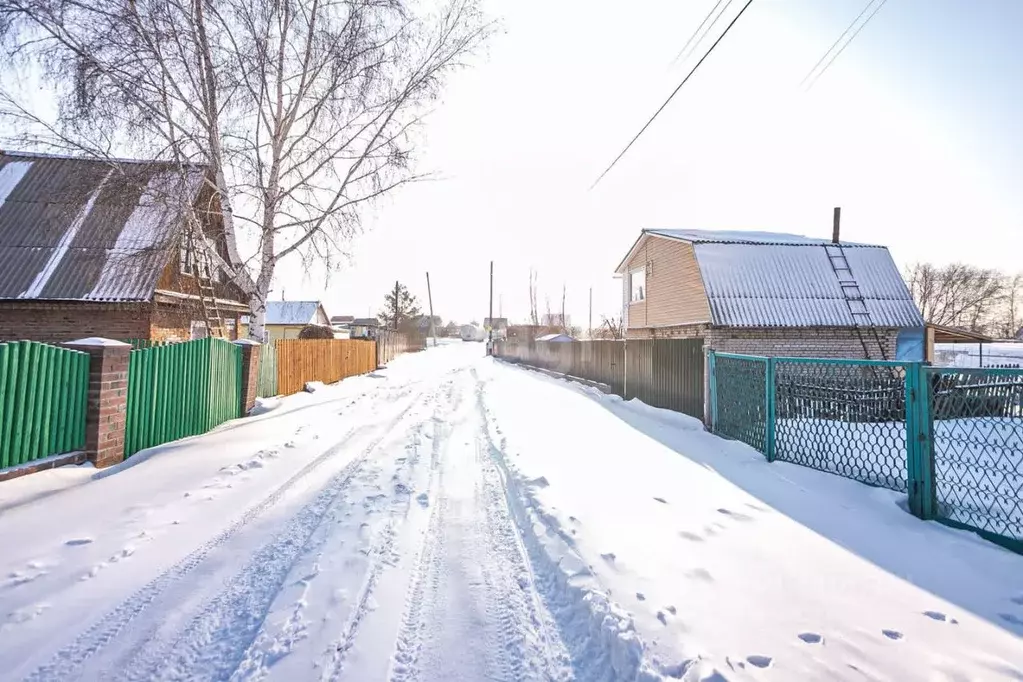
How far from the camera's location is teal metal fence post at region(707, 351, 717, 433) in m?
7.25

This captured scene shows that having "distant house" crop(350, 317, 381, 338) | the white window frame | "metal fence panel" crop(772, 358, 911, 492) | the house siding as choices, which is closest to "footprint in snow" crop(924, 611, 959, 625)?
"metal fence panel" crop(772, 358, 911, 492)

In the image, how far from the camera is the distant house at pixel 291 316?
42.8 metres

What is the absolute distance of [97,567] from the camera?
2.80 meters

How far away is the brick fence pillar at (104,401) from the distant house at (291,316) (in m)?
40.4

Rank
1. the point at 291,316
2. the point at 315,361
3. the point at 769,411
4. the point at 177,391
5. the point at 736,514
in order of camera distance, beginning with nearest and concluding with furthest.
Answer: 1. the point at 736,514
2. the point at 769,411
3. the point at 177,391
4. the point at 315,361
5. the point at 291,316

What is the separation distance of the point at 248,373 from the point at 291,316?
1587 inches

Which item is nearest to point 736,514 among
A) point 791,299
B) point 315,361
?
point 791,299

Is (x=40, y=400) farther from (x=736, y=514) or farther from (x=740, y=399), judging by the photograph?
(x=740, y=399)

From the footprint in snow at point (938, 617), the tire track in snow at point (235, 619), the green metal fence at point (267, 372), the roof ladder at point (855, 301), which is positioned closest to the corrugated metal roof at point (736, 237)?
the roof ladder at point (855, 301)

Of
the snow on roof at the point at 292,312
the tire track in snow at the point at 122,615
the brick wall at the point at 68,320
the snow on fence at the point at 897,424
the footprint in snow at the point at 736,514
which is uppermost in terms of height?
the snow on roof at the point at 292,312

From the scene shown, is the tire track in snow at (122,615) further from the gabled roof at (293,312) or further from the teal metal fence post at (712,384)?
the gabled roof at (293,312)

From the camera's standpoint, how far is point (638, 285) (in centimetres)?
1922

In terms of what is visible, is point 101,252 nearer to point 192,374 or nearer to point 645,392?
point 192,374

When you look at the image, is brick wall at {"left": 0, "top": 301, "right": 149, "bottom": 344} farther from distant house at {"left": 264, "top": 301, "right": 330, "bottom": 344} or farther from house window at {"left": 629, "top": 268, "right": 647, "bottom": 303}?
distant house at {"left": 264, "top": 301, "right": 330, "bottom": 344}
